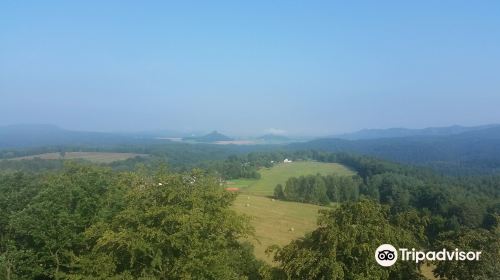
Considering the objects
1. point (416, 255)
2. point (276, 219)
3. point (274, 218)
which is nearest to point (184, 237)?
point (416, 255)

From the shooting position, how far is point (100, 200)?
23.5 metres

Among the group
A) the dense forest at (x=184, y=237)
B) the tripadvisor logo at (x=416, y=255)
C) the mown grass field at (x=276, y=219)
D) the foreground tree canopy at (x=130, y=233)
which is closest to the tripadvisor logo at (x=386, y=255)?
the tripadvisor logo at (x=416, y=255)

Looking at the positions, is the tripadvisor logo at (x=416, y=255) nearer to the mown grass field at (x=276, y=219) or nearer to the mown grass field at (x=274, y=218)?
the mown grass field at (x=274, y=218)

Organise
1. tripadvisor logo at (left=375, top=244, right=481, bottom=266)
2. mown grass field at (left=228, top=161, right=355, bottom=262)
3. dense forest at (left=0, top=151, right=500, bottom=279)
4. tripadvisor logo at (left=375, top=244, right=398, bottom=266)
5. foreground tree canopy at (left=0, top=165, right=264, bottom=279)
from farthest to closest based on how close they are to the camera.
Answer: mown grass field at (left=228, top=161, right=355, bottom=262) → foreground tree canopy at (left=0, top=165, right=264, bottom=279) → dense forest at (left=0, top=151, right=500, bottom=279) → tripadvisor logo at (left=375, top=244, right=398, bottom=266) → tripadvisor logo at (left=375, top=244, right=481, bottom=266)

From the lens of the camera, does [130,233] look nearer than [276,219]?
Yes

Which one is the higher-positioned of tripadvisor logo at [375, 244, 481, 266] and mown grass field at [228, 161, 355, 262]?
tripadvisor logo at [375, 244, 481, 266]

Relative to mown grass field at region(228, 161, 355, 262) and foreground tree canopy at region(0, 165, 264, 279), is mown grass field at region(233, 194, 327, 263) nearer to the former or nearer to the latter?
mown grass field at region(228, 161, 355, 262)

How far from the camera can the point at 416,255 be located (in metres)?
15.9

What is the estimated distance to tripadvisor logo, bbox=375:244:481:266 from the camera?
14.8 metres

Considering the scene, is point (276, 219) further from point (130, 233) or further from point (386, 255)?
point (386, 255)

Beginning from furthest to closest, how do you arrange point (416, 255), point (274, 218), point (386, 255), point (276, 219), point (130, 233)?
point (274, 218) → point (276, 219) → point (130, 233) → point (416, 255) → point (386, 255)

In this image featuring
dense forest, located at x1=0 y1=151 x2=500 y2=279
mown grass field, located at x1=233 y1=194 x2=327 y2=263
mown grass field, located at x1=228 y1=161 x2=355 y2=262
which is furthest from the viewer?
mown grass field, located at x1=233 y1=194 x2=327 y2=263

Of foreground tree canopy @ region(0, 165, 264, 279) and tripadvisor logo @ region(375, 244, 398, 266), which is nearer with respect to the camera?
tripadvisor logo @ region(375, 244, 398, 266)

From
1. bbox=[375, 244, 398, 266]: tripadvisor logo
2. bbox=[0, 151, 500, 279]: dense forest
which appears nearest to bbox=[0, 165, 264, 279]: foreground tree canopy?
bbox=[0, 151, 500, 279]: dense forest
